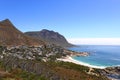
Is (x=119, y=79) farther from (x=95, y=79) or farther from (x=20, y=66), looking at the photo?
(x=20, y=66)

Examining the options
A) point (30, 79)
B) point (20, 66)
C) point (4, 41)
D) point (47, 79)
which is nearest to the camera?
point (30, 79)

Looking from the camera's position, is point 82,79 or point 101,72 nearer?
point 82,79

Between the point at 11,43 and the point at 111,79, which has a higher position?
the point at 11,43

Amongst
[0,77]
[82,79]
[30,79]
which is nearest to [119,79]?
[82,79]

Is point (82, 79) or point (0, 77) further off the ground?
point (0, 77)

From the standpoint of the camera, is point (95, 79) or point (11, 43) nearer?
point (95, 79)

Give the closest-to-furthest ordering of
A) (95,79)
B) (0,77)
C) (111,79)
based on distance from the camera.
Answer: (0,77) → (95,79) → (111,79)

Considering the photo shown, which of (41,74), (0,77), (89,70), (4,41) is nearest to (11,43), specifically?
(4,41)

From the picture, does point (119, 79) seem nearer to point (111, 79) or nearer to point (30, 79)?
point (111, 79)

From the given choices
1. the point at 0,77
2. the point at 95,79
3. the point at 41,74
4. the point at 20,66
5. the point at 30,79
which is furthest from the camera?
the point at 95,79
